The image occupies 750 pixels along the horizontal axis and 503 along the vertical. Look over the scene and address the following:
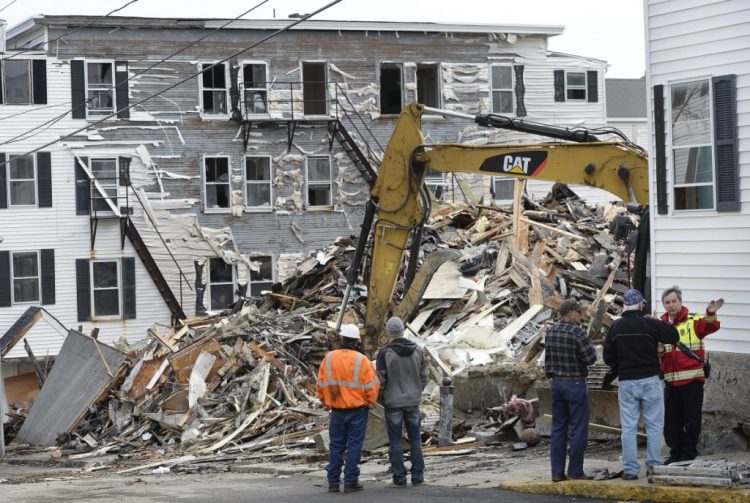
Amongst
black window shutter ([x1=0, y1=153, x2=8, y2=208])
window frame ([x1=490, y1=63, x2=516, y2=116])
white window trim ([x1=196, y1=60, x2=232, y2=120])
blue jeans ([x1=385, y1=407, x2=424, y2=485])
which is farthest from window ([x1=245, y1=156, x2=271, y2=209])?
blue jeans ([x1=385, y1=407, x2=424, y2=485])

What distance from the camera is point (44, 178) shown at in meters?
35.4

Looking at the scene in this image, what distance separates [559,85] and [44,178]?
16.5m

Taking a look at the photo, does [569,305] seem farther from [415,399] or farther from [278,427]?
[278,427]

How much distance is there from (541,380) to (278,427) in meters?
4.60

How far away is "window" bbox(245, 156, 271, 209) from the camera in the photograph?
37406mm

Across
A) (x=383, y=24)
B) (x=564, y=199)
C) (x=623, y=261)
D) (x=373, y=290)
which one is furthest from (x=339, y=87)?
(x=373, y=290)

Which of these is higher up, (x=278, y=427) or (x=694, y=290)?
(x=694, y=290)

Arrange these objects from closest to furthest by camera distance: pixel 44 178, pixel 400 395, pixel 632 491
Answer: pixel 632 491 < pixel 400 395 < pixel 44 178

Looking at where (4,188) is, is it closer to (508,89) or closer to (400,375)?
(508,89)

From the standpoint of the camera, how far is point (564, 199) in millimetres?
31656

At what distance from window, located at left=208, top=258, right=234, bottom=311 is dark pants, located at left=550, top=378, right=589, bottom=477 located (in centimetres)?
2533

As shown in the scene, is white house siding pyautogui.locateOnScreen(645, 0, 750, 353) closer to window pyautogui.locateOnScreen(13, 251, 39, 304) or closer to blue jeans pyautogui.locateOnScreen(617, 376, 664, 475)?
blue jeans pyautogui.locateOnScreen(617, 376, 664, 475)

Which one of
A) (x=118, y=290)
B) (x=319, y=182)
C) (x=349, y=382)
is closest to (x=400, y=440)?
(x=349, y=382)

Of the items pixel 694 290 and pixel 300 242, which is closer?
pixel 694 290
